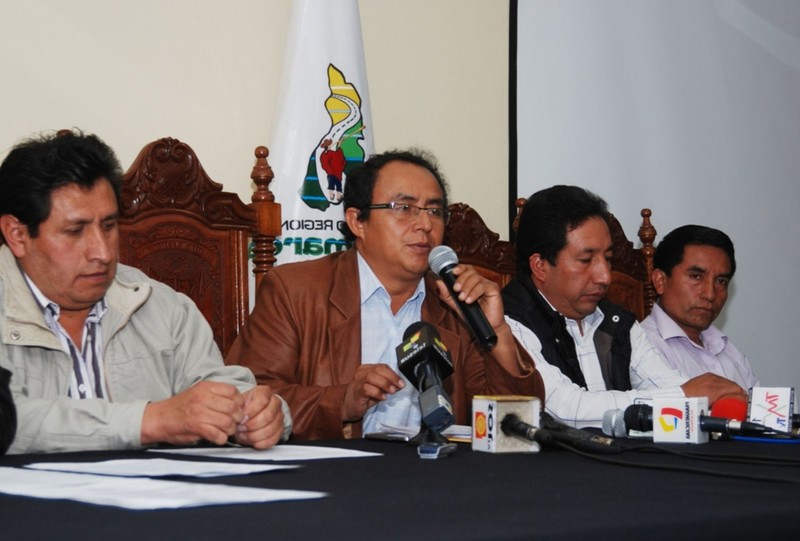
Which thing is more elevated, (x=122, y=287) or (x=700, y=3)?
(x=700, y=3)

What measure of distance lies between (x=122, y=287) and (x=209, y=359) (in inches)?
10.7

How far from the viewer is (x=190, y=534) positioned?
851 mm

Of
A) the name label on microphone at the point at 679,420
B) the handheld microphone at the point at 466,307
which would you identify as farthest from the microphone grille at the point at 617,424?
the handheld microphone at the point at 466,307

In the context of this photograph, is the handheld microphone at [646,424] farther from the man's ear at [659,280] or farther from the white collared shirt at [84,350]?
the man's ear at [659,280]

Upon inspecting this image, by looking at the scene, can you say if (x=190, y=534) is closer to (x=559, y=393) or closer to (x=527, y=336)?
(x=559, y=393)

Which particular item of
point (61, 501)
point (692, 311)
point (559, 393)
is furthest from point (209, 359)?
point (692, 311)

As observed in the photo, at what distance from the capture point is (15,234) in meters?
2.19

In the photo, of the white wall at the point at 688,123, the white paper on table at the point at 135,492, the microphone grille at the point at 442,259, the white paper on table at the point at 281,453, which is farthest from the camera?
the white wall at the point at 688,123

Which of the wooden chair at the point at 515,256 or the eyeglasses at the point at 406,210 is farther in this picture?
the wooden chair at the point at 515,256

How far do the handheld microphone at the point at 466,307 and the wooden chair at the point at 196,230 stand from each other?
0.94 m

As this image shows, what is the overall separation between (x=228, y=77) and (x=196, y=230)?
70 cm

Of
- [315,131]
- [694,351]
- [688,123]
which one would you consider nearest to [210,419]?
[315,131]

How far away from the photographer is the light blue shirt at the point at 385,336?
2727 millimetres

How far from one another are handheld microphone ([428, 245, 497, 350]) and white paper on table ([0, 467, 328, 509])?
98cm
